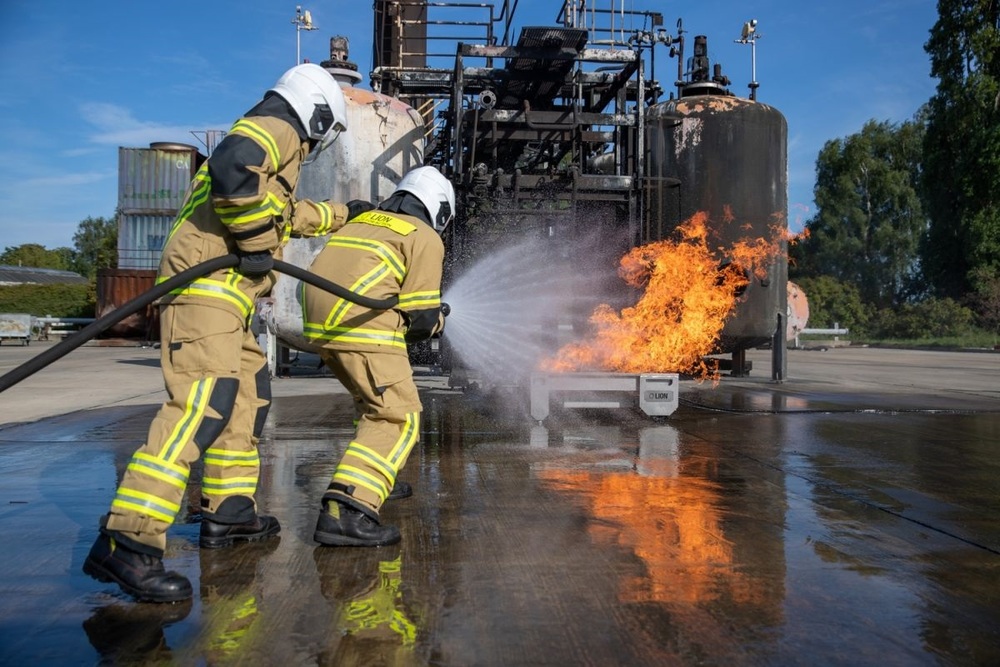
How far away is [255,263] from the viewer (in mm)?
3164

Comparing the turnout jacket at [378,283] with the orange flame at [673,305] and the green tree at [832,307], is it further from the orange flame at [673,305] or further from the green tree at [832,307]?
the green tree at [832,307]

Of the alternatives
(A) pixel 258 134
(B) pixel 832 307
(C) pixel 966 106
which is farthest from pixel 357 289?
(B) pixel 832 307

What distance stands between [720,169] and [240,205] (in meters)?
8.02

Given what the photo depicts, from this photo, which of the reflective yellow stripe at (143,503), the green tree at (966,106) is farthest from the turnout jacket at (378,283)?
the green tree at (966,106)

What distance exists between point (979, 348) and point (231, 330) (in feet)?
104

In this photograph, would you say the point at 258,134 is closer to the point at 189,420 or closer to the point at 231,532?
the point at 189,420

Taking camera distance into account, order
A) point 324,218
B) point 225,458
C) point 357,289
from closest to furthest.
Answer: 1. point 225,458
2. point 357,289
3. point 324,218

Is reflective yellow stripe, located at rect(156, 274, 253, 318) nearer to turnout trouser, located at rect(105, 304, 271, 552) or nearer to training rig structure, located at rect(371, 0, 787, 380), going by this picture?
turnout trouser, located at rect(105, 304, 271, 552)

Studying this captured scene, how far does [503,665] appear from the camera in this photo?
7.47ft

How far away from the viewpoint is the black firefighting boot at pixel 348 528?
341 cm

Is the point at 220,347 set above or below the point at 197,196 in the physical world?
below

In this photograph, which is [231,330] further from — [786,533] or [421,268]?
[786,533]

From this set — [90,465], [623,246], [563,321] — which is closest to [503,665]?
[90,465]

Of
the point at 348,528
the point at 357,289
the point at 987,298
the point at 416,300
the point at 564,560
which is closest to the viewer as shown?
the point at 564,560
